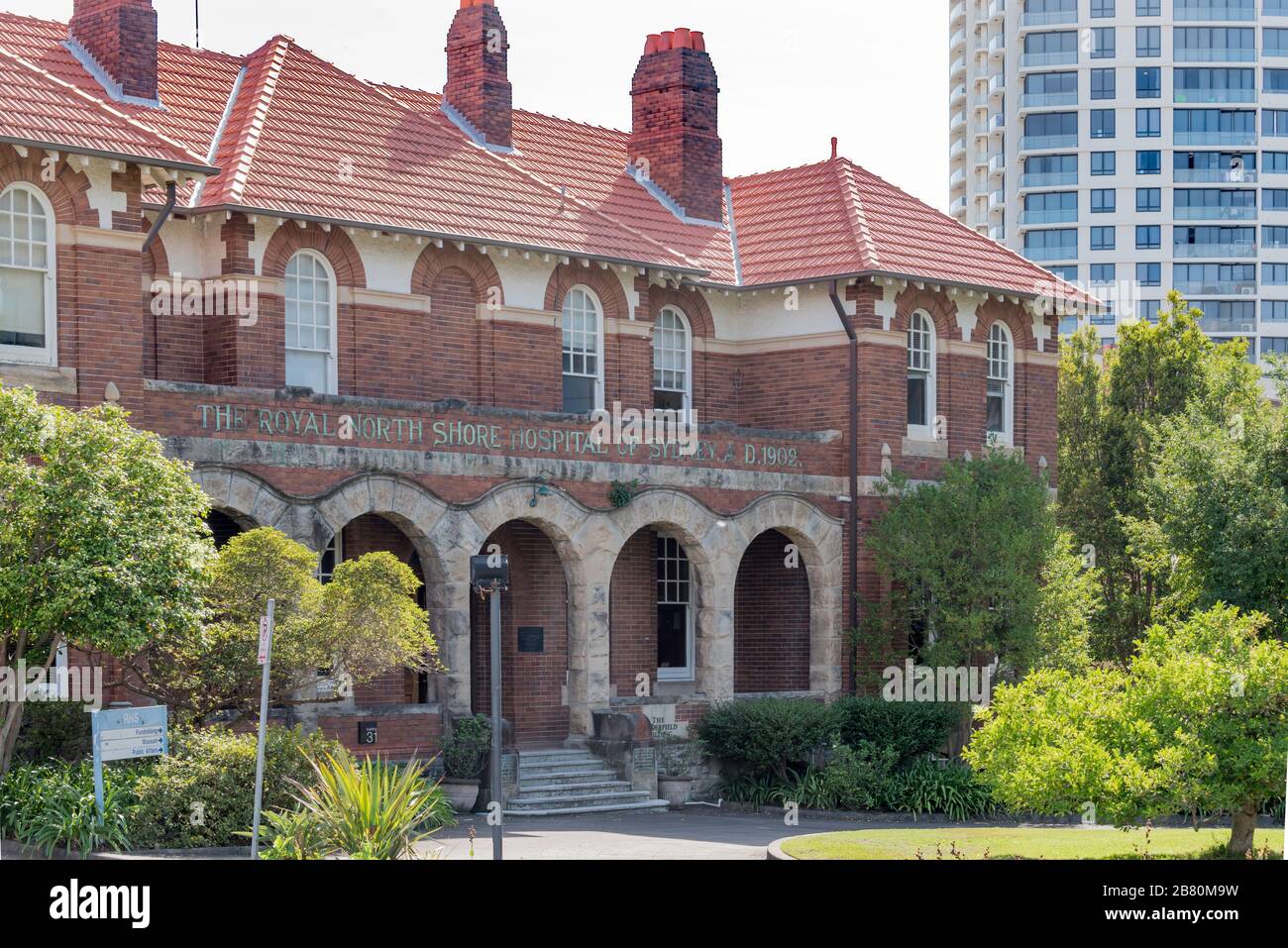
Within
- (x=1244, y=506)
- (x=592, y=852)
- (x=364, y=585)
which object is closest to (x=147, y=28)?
(x=364, y=585)

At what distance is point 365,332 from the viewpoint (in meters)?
28.5

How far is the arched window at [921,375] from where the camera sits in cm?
3459

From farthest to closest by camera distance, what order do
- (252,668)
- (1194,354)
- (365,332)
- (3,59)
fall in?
(1194,354) → (365,332) → (3,59) → (252,668)

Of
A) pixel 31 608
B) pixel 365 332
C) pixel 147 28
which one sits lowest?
pixel 31 608

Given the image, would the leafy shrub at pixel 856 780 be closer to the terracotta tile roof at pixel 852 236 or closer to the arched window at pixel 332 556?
the arched window at pixel 332 556

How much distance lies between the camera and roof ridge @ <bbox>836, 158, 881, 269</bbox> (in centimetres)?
3322

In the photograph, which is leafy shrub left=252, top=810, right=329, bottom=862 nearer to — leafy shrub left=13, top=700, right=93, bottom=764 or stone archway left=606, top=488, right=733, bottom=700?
leafy shrub left=13, top=700, right=93, bottom=764

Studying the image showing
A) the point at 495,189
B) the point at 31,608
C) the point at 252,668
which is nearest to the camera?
the point at 31,608

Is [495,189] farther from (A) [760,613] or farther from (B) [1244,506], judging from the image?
(B) [1244,506]

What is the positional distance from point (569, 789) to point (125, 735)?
9240mm

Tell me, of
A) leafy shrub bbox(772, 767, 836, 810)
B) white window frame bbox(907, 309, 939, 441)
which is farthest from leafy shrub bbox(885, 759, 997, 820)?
white window frame bbox(907, 309, 939, 441)

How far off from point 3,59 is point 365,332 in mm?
6327

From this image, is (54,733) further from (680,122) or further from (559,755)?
(680,122)
